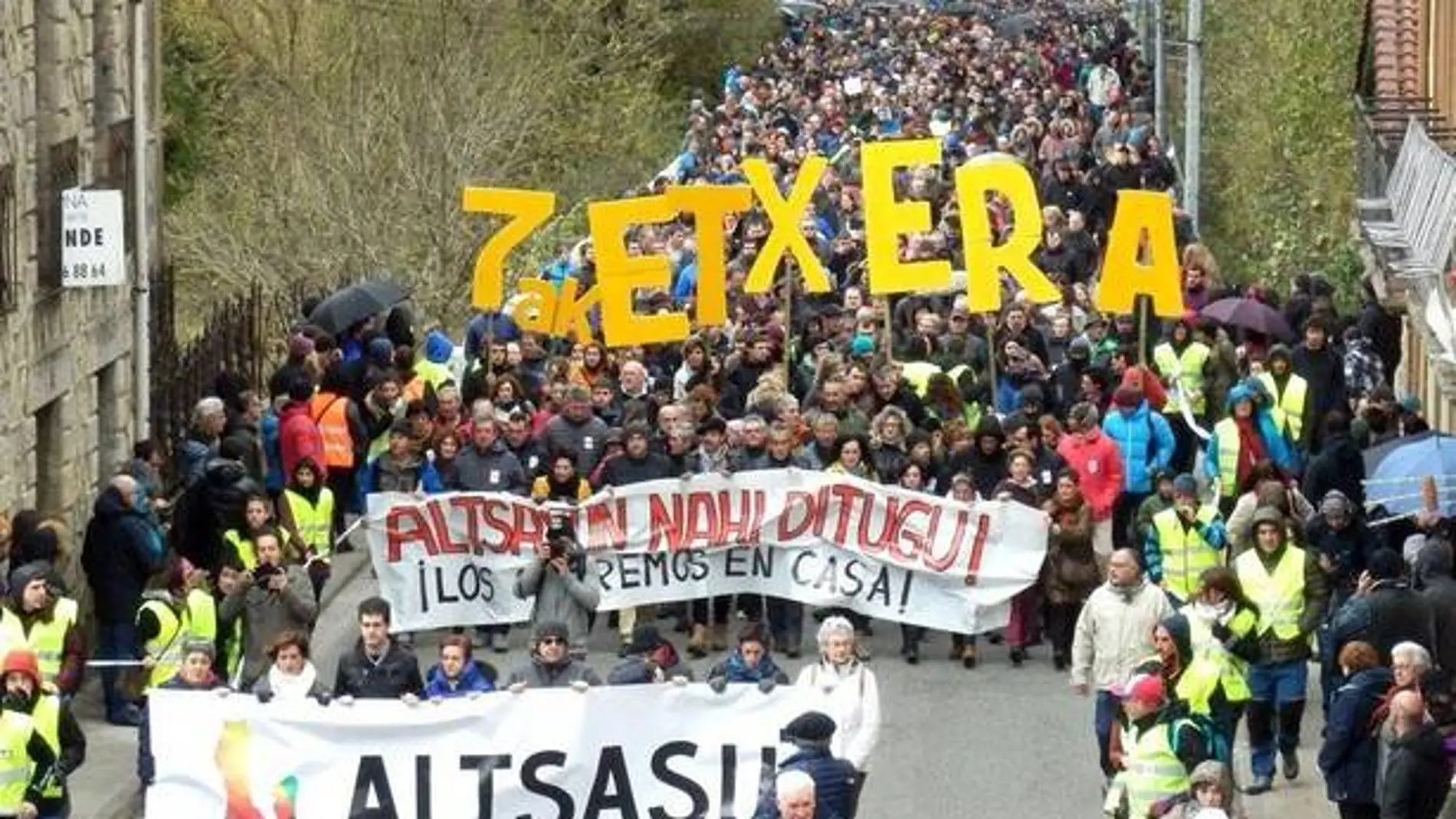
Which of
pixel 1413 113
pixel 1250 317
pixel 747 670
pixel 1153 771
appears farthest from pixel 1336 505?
pixel 1413 113

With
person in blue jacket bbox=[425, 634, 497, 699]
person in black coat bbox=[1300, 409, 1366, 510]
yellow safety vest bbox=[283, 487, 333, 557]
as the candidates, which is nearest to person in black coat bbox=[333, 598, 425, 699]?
person in blue jacket bbox=[425, 634, 497, 699]

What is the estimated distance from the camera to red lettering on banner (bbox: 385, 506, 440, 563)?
28.9m

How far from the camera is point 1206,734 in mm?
21719

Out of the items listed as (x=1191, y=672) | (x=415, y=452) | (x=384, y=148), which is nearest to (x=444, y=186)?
(x=384, y=148)

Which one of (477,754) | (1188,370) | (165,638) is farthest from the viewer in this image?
(1188,370)

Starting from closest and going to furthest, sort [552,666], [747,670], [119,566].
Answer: [747,670], [552,666], [119,566]

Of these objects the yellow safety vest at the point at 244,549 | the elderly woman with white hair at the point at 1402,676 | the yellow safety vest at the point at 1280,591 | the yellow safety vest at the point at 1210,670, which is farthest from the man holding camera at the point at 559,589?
the elderly woman with white hair at the point at 1402,676

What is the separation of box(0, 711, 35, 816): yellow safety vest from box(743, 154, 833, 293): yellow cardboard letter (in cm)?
1296

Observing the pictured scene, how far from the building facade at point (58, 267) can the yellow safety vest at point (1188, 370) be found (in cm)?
700

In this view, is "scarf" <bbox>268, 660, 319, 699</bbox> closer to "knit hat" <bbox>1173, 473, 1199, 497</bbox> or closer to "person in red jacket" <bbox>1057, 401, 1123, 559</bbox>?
"knit hat" <bbox>1173, 473, 1199, 497</bbox>

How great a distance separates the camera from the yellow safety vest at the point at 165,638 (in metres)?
25.5

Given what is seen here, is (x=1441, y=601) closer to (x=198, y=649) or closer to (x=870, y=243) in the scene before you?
(x=198, y=649)

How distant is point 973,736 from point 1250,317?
23.7 ft

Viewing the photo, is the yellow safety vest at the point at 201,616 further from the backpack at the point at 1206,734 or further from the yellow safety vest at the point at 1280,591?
the backpack at the point at 1206,734
